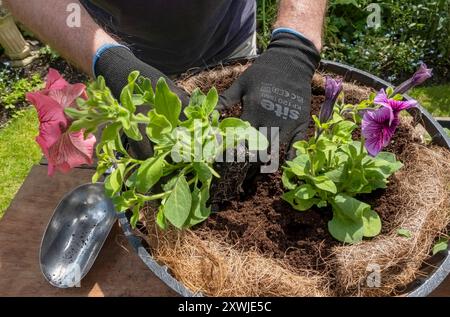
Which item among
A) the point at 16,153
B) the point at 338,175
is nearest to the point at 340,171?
the point at 338,175

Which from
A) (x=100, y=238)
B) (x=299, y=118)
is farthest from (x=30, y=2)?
(x=299, y=118)

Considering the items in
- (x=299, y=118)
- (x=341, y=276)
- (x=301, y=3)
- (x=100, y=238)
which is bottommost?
(x=100, y=238)

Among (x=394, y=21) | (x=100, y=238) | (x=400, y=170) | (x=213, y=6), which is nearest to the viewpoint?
(x=400, y=170)

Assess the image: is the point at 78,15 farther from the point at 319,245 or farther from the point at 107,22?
the point at 319,245

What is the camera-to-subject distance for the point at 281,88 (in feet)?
2.75

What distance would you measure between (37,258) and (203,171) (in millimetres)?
448

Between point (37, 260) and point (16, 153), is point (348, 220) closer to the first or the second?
point (37, 260)

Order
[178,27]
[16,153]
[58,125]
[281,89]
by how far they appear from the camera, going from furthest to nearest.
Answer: [16,153] → [178,27] → [281,89] → [58,125]

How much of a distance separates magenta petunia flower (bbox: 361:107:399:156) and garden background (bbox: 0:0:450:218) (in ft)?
4.35

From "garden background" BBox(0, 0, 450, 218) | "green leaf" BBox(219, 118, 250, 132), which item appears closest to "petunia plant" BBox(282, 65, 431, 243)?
"green leaf" BBox(219, 118, 250, 132)

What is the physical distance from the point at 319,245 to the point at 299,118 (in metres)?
0.23

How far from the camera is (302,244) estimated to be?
0.71 meters

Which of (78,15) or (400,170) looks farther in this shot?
(78,15)

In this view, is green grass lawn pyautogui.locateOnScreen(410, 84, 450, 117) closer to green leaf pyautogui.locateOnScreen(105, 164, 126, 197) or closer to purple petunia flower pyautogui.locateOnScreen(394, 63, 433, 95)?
purple petunia flower pyautogui.locateOnScreen(394, 63, 433, 95)
